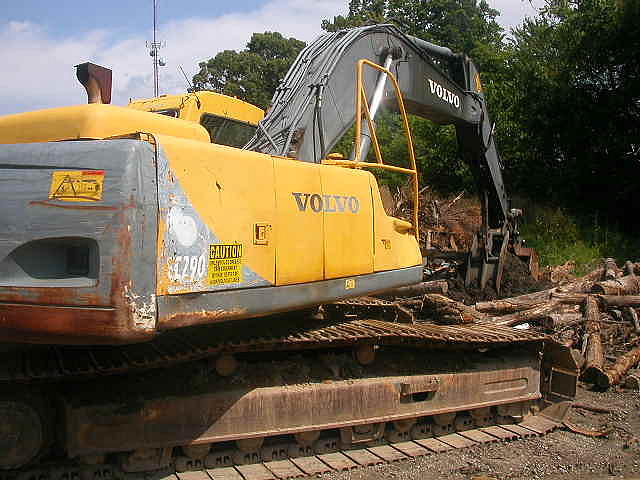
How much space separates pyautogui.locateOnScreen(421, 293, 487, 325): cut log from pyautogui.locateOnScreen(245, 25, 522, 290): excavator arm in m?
1.73

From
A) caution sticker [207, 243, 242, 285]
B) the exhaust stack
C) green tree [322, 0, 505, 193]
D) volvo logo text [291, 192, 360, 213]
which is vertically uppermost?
green tree [322, 0, 505, 193]

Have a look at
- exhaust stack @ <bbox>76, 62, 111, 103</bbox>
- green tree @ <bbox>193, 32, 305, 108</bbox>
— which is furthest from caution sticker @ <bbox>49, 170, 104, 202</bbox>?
green tree @ <bbox>193, 32, 305, 108</bbox>

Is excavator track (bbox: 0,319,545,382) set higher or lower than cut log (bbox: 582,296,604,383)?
higher

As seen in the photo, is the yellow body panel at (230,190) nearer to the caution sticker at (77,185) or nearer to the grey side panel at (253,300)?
the grey side panel at (253,300)

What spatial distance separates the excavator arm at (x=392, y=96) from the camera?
4691 millimetres

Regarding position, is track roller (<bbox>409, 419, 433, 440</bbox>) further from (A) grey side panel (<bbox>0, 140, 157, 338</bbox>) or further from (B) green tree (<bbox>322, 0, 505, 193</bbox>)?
(B) green tree (<bbox>322, 0, 505, 193</bbox>)

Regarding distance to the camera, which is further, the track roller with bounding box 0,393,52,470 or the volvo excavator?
the track roller with bounding box 0,393,52,470

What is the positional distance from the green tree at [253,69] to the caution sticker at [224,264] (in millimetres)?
35596

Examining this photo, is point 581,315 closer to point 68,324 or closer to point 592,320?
point 592,320

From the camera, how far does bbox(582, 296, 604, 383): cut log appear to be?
6273mm

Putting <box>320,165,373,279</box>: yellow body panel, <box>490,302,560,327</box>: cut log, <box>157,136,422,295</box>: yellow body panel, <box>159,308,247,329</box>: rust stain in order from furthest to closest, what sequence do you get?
1. <box>490,302,560,327</box>: cut log
2. <box>320,165,373,279</box>: yellow body panel
3. <box>157,136,422,295</box>: yellow body panel
4. <box>159,308,247,329</box>: rust stain

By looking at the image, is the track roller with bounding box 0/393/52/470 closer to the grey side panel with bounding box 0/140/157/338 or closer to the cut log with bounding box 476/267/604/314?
the grey side panel with bounding box 0/140/157/338

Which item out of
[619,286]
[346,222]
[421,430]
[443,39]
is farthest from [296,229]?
[443,39]

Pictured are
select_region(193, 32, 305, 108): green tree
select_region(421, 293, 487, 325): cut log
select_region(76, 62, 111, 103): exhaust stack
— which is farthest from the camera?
select_region(193, 32, 305, 108): green tree
